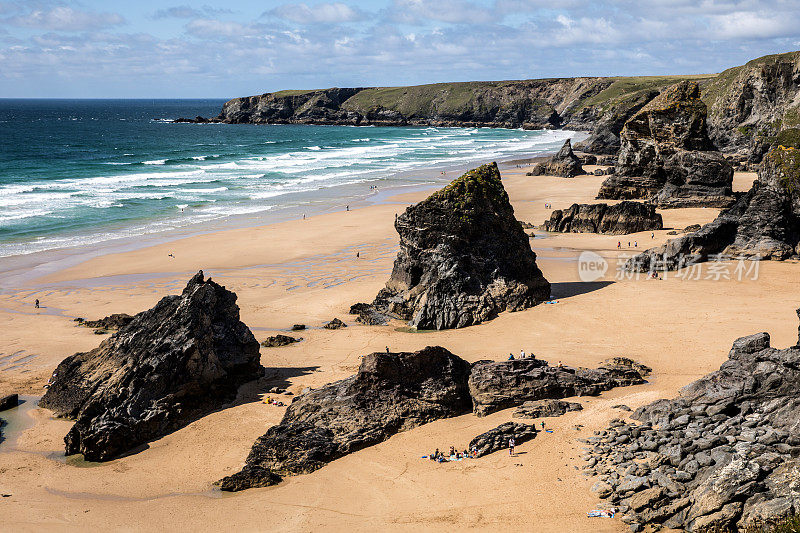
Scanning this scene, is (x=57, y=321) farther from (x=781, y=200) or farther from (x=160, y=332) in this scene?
(x=781, y=200)

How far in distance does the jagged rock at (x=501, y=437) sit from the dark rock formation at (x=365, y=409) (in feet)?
6.38

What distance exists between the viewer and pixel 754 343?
15609 millimetres

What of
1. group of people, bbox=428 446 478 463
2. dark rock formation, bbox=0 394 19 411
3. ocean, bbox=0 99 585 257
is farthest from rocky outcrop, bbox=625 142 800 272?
ocean, bbox=0 99 585 257

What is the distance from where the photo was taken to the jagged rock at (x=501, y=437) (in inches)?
610

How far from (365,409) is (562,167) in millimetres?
60292

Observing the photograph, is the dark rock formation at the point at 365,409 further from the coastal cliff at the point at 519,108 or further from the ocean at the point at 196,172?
the coastal cliff at the point at 519,108

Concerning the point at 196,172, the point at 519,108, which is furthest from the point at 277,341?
the point at 519,108

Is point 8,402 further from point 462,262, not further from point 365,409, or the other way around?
point 462,262

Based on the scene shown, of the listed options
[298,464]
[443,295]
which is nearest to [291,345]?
[443,295]

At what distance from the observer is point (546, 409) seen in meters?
17.0

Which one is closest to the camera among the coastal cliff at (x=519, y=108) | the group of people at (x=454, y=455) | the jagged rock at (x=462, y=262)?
the group of people at (x=454, y=455)

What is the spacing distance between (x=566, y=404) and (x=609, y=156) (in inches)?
3072

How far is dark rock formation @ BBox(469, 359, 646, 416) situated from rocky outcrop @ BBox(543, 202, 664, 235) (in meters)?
25.2

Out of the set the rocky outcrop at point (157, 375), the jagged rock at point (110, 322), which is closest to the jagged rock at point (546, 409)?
the rocky outcrop at point (157, 375)
